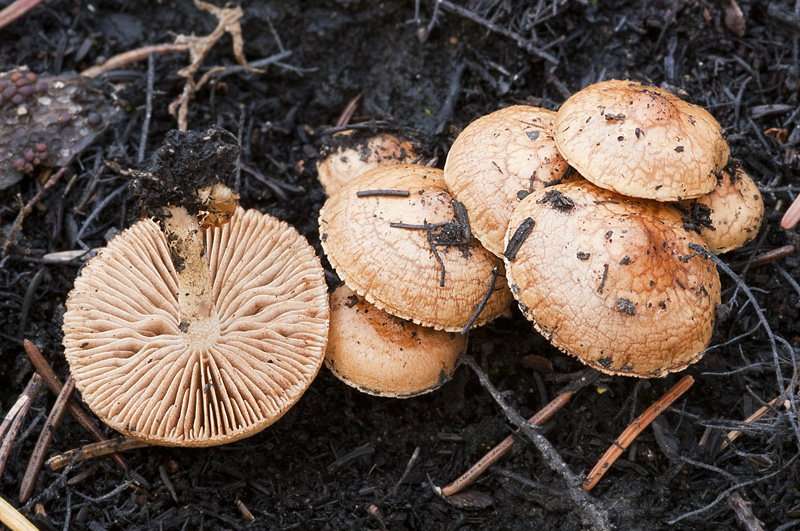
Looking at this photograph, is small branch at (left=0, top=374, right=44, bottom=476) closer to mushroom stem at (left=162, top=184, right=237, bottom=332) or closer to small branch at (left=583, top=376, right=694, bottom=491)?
mushroom stem at (left=162, top=184, right=237, bottom=332)

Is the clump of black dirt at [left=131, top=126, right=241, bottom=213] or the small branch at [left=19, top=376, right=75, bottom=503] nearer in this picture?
the clump of black dirt at [left=131, top=126, right=241, bottom=213]

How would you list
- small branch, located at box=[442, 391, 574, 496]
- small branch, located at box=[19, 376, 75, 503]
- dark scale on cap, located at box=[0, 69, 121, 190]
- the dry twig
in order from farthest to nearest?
the dry twig, dark scale on cap, located at box=[0, 69, 121, 190], small branch, located at box=[442, 391, 574, 496], small branch, located at box=[19, 376, 75, 503]

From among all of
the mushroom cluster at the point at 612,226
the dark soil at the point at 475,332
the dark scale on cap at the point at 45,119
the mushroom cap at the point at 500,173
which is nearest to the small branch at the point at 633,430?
the dark soil at the point at 475,332

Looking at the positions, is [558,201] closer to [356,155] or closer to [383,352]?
[383,352]

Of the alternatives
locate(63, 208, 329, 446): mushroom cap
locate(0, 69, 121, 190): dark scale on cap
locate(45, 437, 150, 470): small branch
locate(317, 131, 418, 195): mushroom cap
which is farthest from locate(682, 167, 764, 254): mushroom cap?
locate(0, 69, 121, 190): dark scale on cap

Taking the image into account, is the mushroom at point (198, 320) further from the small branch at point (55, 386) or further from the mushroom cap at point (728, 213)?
the mushroom cap at point (728, 213)

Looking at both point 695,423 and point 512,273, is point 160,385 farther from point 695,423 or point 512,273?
point 695,423

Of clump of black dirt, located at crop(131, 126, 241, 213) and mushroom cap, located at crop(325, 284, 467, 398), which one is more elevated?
clump of black dirt, located at crop(131, 126, 241, 213)
